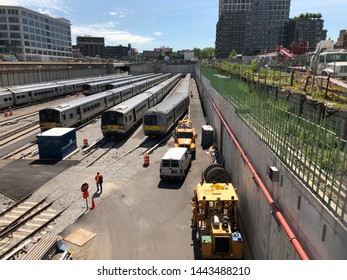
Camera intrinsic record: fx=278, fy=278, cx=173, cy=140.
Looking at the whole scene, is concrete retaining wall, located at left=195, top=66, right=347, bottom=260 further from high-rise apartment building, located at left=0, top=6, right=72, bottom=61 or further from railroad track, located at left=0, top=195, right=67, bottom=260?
high-rise apartment building, located at left=0, top=6, right=72, bottom=61

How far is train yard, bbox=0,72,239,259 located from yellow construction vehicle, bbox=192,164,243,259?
49.7 inches

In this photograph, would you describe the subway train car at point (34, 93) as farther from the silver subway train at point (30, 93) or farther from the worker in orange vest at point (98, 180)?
the worker in orange vest at point (98, 180)

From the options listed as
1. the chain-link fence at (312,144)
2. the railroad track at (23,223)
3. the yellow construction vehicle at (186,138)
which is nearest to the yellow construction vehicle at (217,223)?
the chain-link fence at (312,144)

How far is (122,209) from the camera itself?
54.8ft

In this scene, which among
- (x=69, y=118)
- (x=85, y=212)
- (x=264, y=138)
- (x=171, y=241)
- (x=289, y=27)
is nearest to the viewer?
(x=264, y=138)

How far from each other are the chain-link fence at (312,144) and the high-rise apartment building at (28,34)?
411ft

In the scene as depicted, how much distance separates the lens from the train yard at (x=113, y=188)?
47.0ft

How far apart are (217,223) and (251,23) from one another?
191m

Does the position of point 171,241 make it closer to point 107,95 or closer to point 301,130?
point 301,130

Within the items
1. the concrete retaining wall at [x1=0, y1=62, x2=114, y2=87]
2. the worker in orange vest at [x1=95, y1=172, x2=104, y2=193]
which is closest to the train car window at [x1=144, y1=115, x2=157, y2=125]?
the worker in orange vest at [x1=95, y1=172, x2=104, y2=193]

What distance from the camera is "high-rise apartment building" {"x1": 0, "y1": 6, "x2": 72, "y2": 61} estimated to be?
117 m

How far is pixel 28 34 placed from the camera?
406 feet

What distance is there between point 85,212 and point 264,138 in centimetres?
1098
